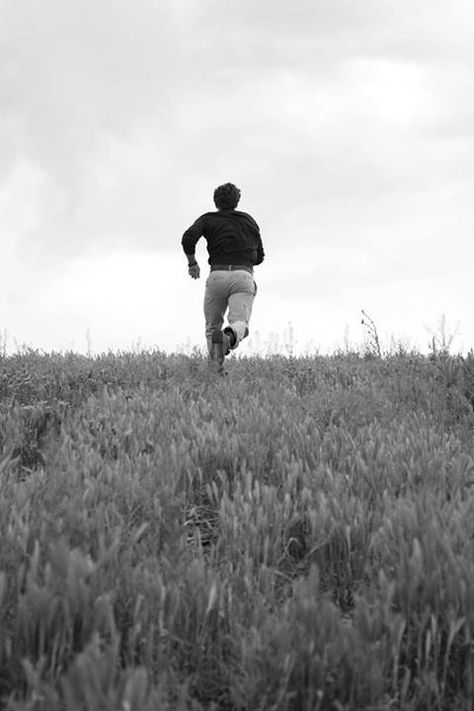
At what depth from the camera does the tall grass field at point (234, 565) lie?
199 cm

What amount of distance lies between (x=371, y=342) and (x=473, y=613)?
8.85 m

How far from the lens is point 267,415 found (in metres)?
4.90

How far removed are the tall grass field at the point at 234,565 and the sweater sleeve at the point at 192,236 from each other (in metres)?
4.66

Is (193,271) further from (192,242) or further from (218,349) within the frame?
(218,349)

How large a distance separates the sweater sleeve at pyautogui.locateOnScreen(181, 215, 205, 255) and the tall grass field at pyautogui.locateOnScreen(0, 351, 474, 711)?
184 inches

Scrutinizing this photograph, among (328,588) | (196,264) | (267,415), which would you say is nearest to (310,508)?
(328,588)

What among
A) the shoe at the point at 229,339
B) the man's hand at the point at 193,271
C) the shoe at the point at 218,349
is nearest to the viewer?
the shoe at the point at 218,349

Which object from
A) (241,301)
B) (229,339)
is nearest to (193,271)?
(241,301)

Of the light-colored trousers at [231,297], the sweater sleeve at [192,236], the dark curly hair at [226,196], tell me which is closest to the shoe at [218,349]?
the light-colored trousers at [231,297]

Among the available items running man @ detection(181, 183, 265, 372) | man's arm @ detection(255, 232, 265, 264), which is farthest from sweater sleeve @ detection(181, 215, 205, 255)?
man's arm @ detection(255, 232, 265, 264)

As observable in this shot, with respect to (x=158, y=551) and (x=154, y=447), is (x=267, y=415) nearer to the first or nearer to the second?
(x=154, y=447)

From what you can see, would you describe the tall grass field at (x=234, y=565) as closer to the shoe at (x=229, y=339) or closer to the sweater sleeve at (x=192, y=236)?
the shoe at (x=229, y=339)

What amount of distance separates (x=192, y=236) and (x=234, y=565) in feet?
23.2

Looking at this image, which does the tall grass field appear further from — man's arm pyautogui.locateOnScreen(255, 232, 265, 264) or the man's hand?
man's arm pyautogui.locateOnScreen(255, 232, 265, 264)
